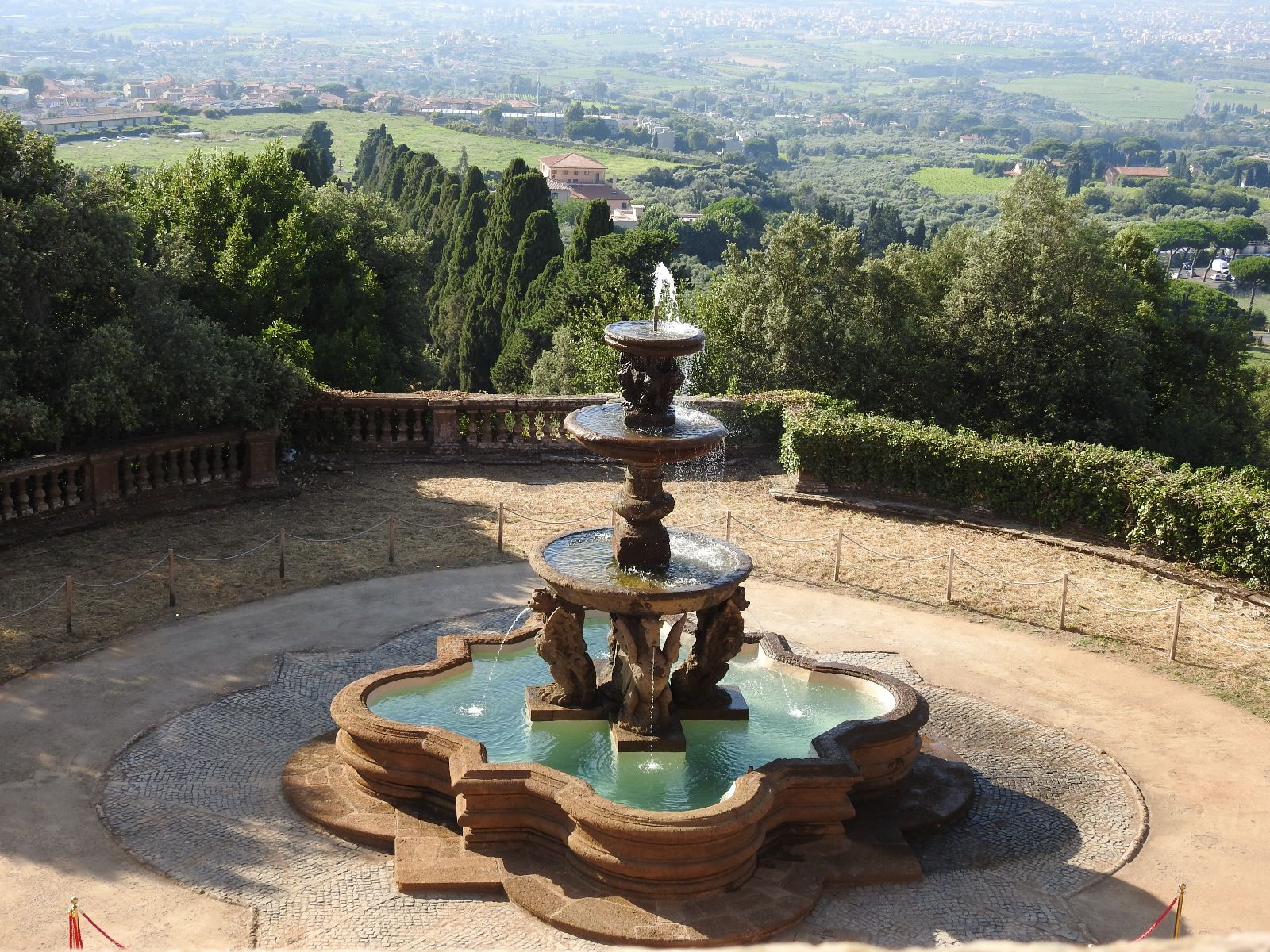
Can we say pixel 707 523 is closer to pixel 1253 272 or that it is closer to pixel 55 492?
pixel 55 492

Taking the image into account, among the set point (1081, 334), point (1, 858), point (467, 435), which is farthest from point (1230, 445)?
point (1, 858)

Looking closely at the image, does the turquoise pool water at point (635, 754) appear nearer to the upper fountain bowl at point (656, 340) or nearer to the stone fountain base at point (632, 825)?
the stone fountain base at point (632, 825)

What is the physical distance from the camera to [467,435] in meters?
25.7

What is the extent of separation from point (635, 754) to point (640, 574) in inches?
77.4

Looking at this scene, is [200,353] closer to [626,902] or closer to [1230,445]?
[626,902]

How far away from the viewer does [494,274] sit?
246ft

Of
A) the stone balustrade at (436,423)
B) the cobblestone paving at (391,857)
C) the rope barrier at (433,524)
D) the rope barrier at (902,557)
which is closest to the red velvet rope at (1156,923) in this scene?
the cobblestone paving at (391,857)

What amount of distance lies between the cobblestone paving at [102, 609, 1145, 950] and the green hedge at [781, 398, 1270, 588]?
648cm

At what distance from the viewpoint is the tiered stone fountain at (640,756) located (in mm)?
11992

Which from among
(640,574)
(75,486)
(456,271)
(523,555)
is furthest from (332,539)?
(456,271)

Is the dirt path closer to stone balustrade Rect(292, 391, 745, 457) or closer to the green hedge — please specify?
the green hedge

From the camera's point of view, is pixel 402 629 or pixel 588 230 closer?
pixel 402 629

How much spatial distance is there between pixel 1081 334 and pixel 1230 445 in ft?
19.8

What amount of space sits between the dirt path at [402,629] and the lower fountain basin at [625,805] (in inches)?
93.8
